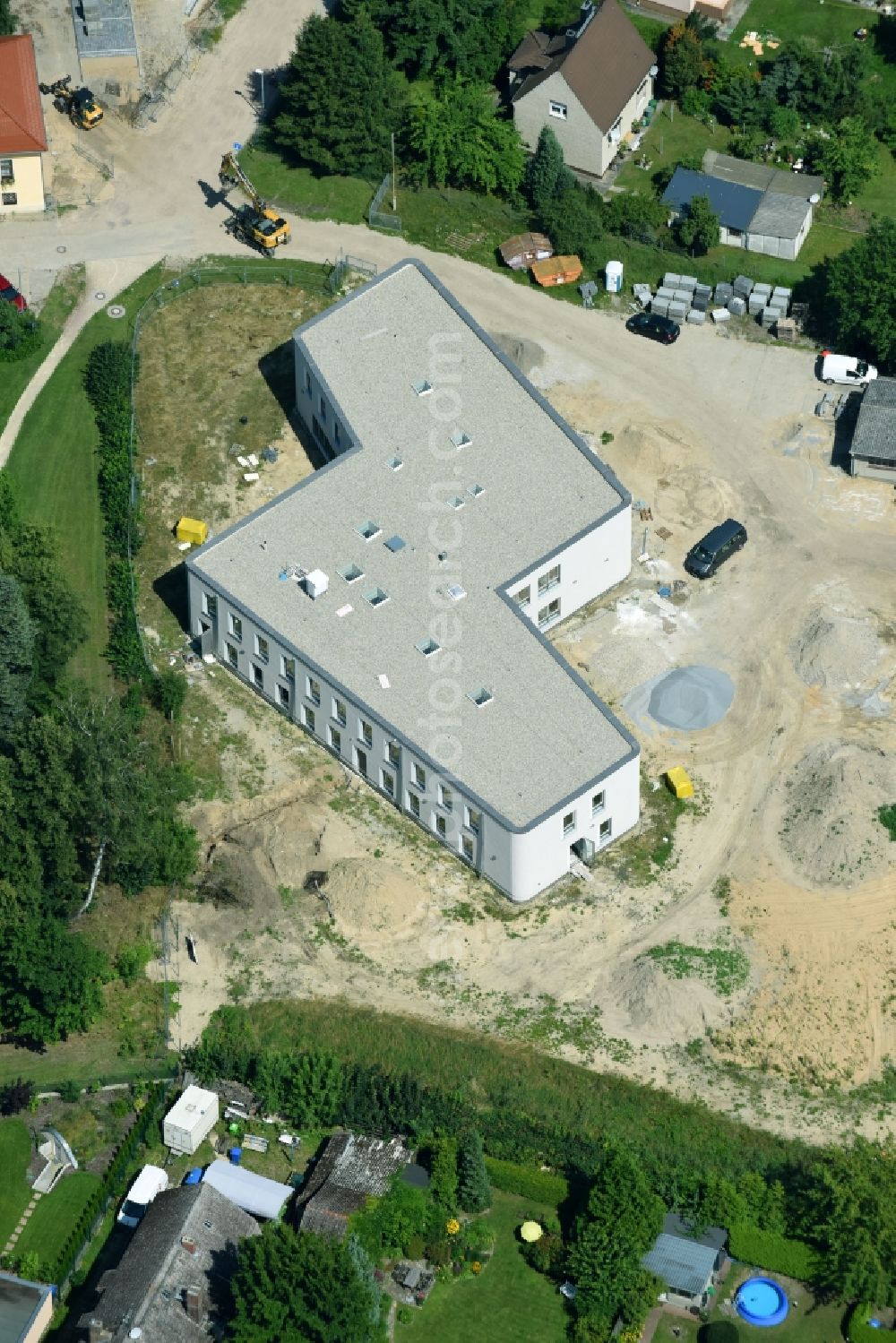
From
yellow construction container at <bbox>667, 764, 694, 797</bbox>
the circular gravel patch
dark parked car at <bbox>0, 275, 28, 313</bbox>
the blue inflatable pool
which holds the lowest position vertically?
the blue inflatable pool

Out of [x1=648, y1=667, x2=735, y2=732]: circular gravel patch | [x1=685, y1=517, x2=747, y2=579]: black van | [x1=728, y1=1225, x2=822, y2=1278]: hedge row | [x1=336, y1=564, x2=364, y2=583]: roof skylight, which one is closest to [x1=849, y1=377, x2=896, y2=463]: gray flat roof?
[x1=685, y1=517, x2=747, y2=579]: black van

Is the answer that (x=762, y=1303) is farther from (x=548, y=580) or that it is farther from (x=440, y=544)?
(x=440, y=544)

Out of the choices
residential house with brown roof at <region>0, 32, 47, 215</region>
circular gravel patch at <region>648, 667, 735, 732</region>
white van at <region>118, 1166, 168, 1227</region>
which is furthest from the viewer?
residential house with brown roof at <region>0, 32, 47, 215</region>

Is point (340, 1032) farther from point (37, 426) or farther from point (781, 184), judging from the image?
point (781, 184)

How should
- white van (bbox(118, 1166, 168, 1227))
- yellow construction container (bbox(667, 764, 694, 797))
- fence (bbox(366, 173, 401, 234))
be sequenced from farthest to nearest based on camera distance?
fence (bbox(366, 173, 401, 234)), yellow construction container (bbox(667, 764, 694, 797)), white van (bbox(118, 1166, 168, 1227))

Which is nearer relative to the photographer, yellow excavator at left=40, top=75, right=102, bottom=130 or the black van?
the black van

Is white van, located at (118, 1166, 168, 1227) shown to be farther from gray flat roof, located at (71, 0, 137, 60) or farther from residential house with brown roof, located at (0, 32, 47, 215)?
gray flat roof, located at (71, 0, 137, 60)

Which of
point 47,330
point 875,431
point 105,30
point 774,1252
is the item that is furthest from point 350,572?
point 105,30
